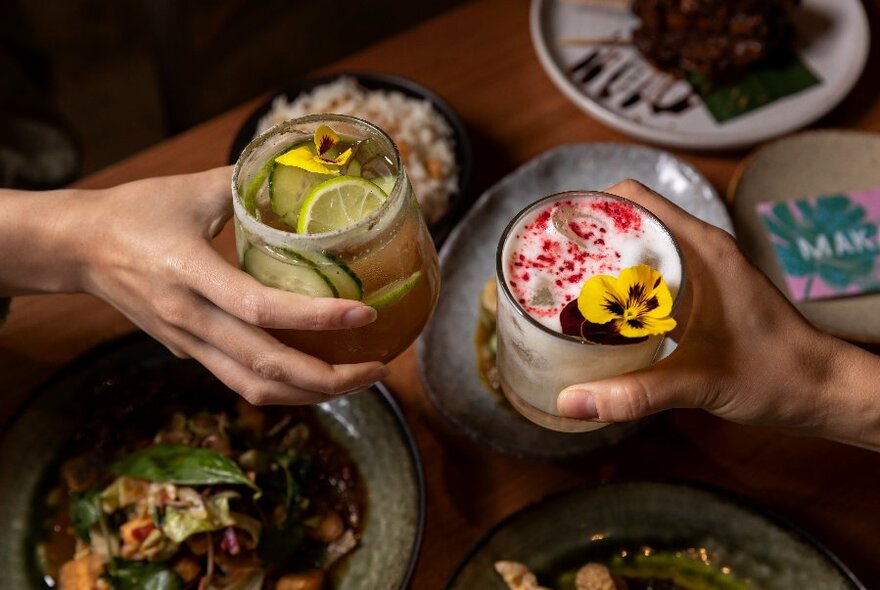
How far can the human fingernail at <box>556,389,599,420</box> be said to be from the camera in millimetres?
1023

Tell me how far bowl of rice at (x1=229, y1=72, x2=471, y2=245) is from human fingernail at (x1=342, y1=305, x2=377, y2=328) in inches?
29.6

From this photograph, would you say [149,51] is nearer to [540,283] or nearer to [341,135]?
[341,135]

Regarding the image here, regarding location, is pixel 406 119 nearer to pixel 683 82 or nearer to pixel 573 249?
pixel 683 82

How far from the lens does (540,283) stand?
1.05 m

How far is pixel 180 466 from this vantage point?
1397mm

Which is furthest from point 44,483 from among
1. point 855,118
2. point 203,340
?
point 855,118

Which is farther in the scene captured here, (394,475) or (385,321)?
(394,475)

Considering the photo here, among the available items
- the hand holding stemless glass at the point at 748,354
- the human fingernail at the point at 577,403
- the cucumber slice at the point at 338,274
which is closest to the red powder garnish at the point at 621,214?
the hand holding stemless glass at the point at 748,354

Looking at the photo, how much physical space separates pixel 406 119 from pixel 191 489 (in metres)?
0.96

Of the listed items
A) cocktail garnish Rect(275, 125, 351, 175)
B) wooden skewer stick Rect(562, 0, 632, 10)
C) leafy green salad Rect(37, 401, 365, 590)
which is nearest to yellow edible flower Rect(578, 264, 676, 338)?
cocktail garnish Rect(275, 125, 351, 175)

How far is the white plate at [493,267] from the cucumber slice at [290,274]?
51cm

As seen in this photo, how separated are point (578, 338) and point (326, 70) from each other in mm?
1401

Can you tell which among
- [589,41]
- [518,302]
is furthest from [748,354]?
[589,41]

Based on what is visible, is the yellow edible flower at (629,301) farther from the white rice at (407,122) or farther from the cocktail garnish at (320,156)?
the white rice at (407,122)
